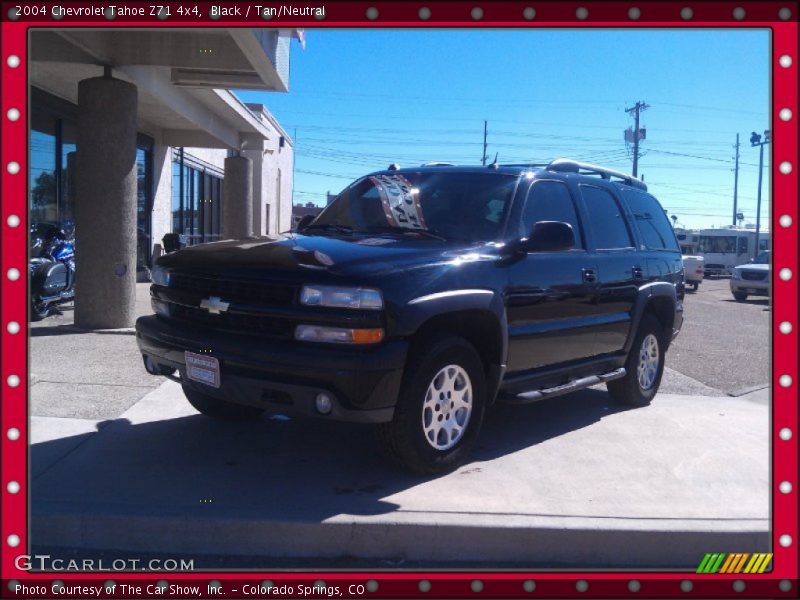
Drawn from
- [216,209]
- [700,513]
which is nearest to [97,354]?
[700,513]

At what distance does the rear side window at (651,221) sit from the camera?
6.93 metres

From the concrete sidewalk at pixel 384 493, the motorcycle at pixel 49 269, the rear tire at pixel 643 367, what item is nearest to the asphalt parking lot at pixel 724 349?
the rear tire at pixel 643 367

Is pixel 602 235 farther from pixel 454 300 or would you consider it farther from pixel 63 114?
pixel 63 114

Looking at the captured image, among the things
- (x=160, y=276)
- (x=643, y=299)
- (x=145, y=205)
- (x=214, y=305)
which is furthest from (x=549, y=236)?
(x=145, y=205)

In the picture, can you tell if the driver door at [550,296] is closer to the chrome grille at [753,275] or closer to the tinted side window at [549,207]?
the tinted side window at [549,207]

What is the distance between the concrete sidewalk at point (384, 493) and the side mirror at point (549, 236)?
4.60 ft

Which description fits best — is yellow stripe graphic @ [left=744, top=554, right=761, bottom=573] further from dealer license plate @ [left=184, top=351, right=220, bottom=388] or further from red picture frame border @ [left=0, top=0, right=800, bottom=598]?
dealer license plate @ [left=184, top=351, right=220, bottom=388]

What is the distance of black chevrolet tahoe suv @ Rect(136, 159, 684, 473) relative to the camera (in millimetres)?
4047

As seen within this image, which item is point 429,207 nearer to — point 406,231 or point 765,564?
point 406,231

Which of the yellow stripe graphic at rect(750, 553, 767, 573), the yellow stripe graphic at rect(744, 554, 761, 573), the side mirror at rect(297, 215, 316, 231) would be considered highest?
the side mirror at rect(297, 215, 316, 231)

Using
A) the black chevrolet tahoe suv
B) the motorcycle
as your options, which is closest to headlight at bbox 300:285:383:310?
the black chevrolet tahoe suv

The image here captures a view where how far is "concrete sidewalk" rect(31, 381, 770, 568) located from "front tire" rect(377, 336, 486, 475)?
17cm

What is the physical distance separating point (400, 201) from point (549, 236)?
3.81 ft

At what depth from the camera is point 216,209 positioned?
997 inches
